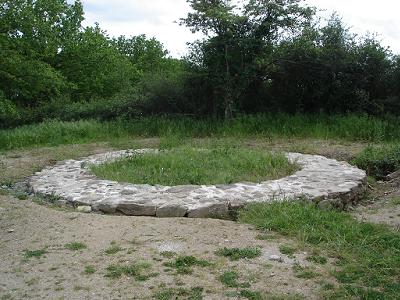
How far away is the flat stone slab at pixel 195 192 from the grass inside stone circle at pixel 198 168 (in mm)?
295

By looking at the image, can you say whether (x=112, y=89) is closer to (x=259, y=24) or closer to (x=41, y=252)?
(x=259, y=24)

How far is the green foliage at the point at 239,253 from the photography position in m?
4.64

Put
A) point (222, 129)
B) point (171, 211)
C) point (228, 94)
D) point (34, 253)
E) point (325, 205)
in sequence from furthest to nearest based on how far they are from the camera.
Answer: point (228, 94) → point (222, 129) → point (325, 205) → point (171, 211) → point (34, 253)

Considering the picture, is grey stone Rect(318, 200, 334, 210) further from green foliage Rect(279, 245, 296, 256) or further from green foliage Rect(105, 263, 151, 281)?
green foliage Rect(105, 263, 151, 281)

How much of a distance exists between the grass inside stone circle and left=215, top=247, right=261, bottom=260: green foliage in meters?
2.58

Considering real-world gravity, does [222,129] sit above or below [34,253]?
above

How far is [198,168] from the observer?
819cm

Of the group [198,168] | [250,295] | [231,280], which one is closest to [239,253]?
[231,280]

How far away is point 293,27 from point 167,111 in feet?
16.2

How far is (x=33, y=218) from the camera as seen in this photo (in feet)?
19.9

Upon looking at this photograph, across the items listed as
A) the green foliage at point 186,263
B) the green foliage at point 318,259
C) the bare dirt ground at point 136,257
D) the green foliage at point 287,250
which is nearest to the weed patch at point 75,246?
the bare dirt ground at point 136,257

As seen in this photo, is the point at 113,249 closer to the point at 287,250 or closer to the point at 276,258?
the point at 276,258

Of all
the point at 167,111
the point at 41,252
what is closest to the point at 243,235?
the point at 41,252

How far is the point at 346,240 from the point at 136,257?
2.20 m
